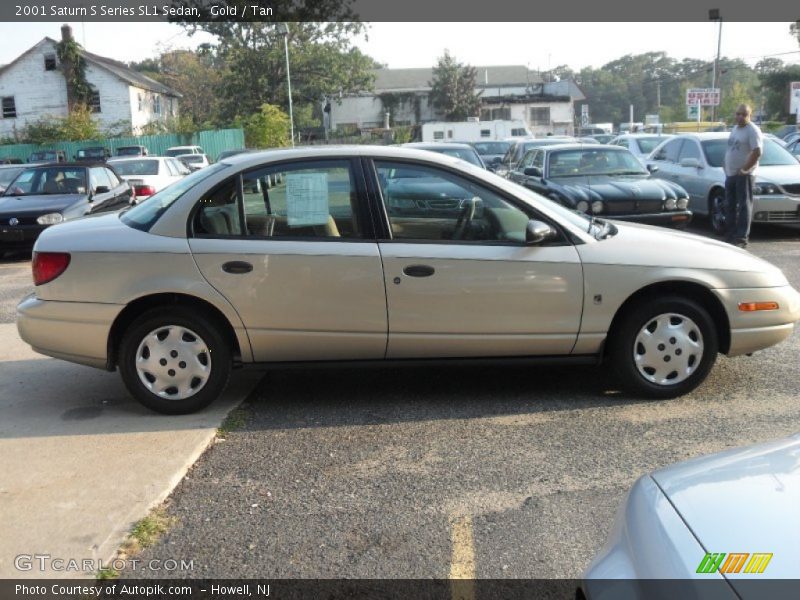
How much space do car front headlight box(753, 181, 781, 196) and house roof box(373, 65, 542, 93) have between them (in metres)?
57.1

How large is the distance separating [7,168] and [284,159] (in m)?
16.3

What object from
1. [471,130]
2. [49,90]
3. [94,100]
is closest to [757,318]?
[471,130]

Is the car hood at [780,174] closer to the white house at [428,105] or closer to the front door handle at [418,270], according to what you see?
the front door handle at [418,270]

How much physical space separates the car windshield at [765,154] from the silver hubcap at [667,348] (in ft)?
29.9

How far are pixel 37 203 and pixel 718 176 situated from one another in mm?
11140

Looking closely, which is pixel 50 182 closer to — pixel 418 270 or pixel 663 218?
pixel 663 218

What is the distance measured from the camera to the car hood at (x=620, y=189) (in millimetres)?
11471

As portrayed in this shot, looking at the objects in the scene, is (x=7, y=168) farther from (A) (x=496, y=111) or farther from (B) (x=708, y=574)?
(A) (x=496, y=111)

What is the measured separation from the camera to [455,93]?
206 feet

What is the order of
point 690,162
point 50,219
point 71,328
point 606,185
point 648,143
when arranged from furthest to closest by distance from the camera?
point 648,143
point 690,162
point 50,219
point 606,185
point 71,328

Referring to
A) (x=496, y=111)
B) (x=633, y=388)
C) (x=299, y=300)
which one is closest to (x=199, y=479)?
(x=299, y=300)

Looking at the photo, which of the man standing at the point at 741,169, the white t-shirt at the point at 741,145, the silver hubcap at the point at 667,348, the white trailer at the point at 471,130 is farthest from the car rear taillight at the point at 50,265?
the white trailer at the point at 471,130

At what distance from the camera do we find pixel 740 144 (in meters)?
11.3

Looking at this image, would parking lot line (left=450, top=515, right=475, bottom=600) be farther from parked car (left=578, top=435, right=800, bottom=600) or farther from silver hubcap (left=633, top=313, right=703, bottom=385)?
silver hubcap (left=633, top=313, right=703, bottom=385)
